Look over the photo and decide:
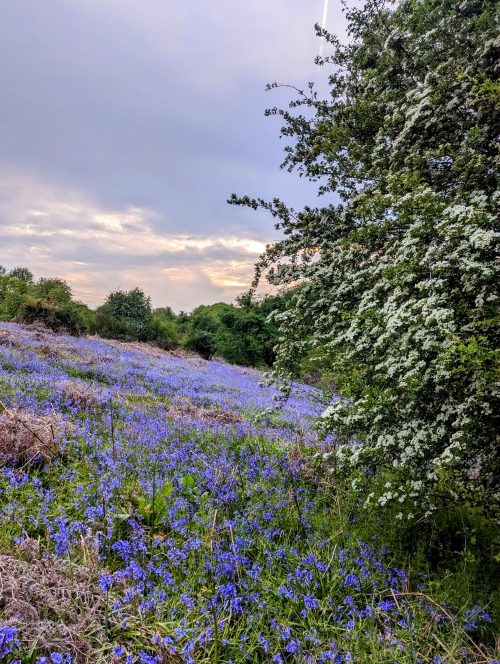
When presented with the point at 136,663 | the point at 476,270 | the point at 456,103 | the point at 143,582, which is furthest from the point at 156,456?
the point at 456,103

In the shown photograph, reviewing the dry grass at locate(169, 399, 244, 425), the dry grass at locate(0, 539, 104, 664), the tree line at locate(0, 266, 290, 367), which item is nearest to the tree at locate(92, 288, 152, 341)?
the tree line at locate(0, 266, 290, 367)

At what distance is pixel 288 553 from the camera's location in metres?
3.31

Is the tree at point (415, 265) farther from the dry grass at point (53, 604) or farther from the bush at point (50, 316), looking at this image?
the bush at point (50, 316)

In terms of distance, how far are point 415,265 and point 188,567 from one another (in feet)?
10.6

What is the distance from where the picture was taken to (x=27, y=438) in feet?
14.3

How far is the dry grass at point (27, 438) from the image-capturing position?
416 centimetres

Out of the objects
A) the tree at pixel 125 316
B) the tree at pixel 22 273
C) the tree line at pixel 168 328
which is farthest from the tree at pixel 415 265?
the tree at pixel 22 273

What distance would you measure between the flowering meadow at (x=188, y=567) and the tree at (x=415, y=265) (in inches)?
30.7

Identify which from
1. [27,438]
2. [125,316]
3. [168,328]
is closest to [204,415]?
[27,438]

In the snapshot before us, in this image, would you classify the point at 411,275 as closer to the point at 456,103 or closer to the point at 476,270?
the point at 476,270

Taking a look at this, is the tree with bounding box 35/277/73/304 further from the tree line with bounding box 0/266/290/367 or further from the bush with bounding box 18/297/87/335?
the bush with bounding box 18/297/87/335

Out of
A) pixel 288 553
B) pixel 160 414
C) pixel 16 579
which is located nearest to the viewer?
pixel 16 579

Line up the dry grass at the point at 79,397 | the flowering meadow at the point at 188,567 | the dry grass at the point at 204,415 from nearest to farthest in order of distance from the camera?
the flowering meadow at the point at 188,567 < the dry grass at the point at 79,397 < the dry grass at the point at 204,415

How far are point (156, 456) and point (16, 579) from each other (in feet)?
8.21
